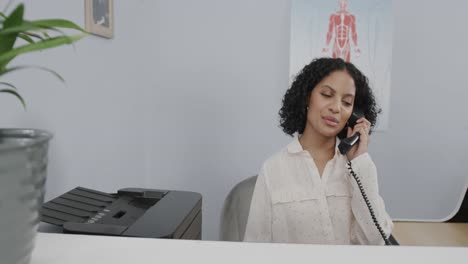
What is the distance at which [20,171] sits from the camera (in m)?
0.32

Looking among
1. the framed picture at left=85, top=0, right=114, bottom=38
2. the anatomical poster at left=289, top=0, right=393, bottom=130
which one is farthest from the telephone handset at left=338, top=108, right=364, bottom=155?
the framed picture at left=85, top=0, right=114, bottom=38

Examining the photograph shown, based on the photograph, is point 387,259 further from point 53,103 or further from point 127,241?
point 53,103

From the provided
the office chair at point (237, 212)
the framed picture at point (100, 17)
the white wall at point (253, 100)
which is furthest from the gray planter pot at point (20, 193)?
the white wall at point (253, 100)

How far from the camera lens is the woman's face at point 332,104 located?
1.14 m

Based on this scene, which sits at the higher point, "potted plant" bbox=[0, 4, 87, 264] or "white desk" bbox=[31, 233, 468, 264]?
"potted plant" bbox=[0, 4, 87, 264]

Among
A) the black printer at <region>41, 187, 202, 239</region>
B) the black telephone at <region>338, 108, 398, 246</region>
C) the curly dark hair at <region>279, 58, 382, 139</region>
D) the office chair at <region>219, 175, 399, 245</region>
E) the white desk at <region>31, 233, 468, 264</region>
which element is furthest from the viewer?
the office chair at <region>219, 175, 399, 245</region>

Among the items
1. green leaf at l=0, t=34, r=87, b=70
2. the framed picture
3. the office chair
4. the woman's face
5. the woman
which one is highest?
the framed picture

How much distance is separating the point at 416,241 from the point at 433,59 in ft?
2.91

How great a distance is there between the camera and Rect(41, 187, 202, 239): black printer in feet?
2.30

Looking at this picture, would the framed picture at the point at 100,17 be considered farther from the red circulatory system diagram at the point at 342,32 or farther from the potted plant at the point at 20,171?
the red circulatory system diagram at the point at 342,32

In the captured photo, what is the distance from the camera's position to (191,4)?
1750 mm

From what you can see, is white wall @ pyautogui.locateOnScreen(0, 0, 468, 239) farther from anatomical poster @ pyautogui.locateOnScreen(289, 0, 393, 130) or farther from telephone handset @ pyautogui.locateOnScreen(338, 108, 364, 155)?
telephone handset @ pyautogui.locateOnScreen(338, 108, 364, 155)

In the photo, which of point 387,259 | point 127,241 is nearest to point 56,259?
point 127,241

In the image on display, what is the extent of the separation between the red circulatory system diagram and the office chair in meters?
0.77
